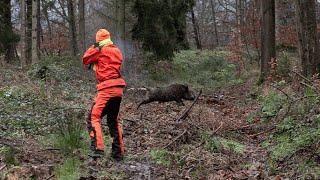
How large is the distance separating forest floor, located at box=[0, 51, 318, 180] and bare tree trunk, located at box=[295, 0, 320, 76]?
1956 millimetres

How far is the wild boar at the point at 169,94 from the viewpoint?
13.0 m

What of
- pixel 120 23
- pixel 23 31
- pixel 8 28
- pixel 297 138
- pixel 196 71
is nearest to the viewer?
pixel 297 138

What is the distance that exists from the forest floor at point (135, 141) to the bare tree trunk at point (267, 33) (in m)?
3.84

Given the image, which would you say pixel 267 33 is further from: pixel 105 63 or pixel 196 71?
pixel 105 63

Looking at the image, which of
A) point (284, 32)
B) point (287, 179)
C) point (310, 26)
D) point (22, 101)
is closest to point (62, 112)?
point (22, 101)

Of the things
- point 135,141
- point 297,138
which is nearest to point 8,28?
point 135,141

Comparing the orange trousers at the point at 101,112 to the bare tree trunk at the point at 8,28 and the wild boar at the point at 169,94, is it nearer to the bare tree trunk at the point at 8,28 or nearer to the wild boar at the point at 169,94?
the wild boar at the point at 169,94

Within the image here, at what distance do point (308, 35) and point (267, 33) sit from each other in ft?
15.5

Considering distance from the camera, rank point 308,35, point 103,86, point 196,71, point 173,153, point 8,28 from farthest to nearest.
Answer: point 8,28
point 196,71
point 308,35
point 173,153
point 103,86

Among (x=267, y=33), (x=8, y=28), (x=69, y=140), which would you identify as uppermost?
(x=8, y=28)

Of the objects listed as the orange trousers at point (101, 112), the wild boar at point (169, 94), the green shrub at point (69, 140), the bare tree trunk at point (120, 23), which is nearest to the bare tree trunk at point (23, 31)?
the bare tree trunk at point (120, 23)

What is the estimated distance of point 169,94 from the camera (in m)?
13.2

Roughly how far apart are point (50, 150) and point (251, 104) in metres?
7.69

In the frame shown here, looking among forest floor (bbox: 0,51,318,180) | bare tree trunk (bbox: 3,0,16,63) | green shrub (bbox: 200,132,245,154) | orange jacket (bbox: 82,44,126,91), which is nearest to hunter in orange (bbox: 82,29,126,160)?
orange jacket (bbox: 82,44,126,91)
